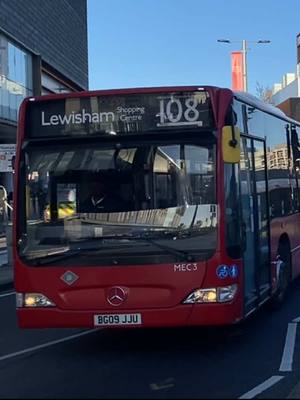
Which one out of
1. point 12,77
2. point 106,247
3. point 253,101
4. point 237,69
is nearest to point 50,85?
point 12,77

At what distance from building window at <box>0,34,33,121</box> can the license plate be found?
32.0m

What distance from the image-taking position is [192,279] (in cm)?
739

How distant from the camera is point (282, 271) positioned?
1058cm

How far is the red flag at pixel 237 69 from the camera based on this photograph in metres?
37.5

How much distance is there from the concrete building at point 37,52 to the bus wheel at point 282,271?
83.3 feet

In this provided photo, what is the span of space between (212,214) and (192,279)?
726 millimetres

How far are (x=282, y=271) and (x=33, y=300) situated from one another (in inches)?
172

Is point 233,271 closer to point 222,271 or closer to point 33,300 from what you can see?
point 222,271

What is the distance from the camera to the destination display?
7684 millimetres

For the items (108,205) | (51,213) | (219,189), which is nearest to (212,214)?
(219,189)

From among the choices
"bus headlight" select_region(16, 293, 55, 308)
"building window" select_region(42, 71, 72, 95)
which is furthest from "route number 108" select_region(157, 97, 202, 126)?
"building window" select_region(42, 71, 72, 95)

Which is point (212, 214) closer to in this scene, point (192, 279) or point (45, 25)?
point (192, 279)

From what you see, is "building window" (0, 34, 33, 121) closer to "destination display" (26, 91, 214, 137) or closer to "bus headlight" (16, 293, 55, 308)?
"destination display" (26, 91, 214, 137)

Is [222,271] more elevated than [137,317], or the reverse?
[222,271]
